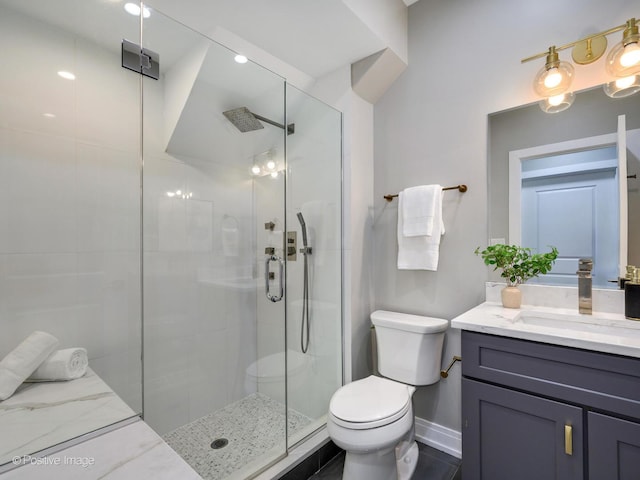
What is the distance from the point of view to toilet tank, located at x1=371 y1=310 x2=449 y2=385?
1.70 m

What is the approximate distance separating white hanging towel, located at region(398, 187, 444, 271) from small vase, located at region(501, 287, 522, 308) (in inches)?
14.7

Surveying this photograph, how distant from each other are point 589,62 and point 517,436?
1.64 metres

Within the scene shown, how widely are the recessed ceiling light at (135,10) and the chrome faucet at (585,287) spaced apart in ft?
7.62

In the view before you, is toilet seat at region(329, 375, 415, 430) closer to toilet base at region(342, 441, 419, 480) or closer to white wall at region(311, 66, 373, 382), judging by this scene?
toilet base at region(342, 441, 419, 480)

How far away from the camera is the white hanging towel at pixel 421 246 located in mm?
1780

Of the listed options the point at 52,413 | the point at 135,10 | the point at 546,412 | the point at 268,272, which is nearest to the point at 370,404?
the point at 546,412

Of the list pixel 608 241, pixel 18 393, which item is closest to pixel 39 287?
pixel 18 393

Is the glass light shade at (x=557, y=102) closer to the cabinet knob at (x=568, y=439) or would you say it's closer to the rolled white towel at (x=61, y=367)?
the cabinet knob at (x=568, y=439)

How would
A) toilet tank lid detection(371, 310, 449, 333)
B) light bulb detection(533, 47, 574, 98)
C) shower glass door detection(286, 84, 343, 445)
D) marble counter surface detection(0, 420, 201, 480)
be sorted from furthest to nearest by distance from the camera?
shower glass door detection(286, 84, 343, 445) < toilet tank lid detection(371, 310, 449, 333) < light bulb detection(533, 47, 574, 98) < marble counter surface detection(0, 420, 201, 480)

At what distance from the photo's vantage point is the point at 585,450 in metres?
1.03

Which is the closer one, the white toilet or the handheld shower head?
the white toilet

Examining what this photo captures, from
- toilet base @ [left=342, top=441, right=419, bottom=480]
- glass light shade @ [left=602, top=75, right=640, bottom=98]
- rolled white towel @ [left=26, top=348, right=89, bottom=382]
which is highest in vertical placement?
glass light shade @ [left=602, top=75, right=640, bottom=98]

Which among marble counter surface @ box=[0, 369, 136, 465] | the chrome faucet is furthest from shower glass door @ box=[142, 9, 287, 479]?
the chrome faucet

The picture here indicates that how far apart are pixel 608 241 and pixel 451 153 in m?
0.86
